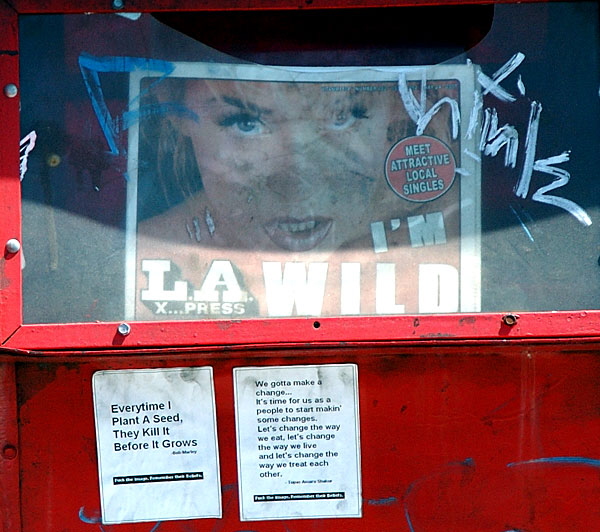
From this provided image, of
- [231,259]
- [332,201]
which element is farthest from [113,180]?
[332,201]

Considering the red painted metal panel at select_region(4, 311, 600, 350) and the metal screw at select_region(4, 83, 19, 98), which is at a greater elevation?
the metal screw at select_region(4, 83, 19, 98)

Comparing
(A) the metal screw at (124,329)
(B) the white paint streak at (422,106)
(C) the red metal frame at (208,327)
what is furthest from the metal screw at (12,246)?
(B) the white paint streak at (422,106)

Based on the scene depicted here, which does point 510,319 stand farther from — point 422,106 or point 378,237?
point 422,106

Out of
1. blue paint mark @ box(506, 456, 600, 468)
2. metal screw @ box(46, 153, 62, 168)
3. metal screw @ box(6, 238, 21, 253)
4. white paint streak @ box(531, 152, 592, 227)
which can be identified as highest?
metal screw @ box(46, 153, 62, 168)

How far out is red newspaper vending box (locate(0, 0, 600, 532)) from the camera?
4.91 feet

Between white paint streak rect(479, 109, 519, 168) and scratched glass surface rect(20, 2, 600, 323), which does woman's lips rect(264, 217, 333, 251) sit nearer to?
scratched glass surface rect(20, 2, 600, 323)

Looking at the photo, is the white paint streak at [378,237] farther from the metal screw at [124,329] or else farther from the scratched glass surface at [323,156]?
the metal screw at [124,329]

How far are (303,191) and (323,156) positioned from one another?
0.09 meters

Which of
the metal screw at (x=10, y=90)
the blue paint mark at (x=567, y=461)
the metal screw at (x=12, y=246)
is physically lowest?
the blue paint mark at (x=567, y=461)

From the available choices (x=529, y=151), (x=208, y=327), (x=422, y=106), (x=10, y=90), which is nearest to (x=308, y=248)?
(x=208, y=327)

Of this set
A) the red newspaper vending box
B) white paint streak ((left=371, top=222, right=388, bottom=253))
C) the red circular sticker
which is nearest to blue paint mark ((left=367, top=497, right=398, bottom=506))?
the red newspaper vending box

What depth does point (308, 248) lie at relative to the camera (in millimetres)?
1517

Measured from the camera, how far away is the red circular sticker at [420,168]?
1.53 meters

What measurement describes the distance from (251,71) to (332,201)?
1.06ft
